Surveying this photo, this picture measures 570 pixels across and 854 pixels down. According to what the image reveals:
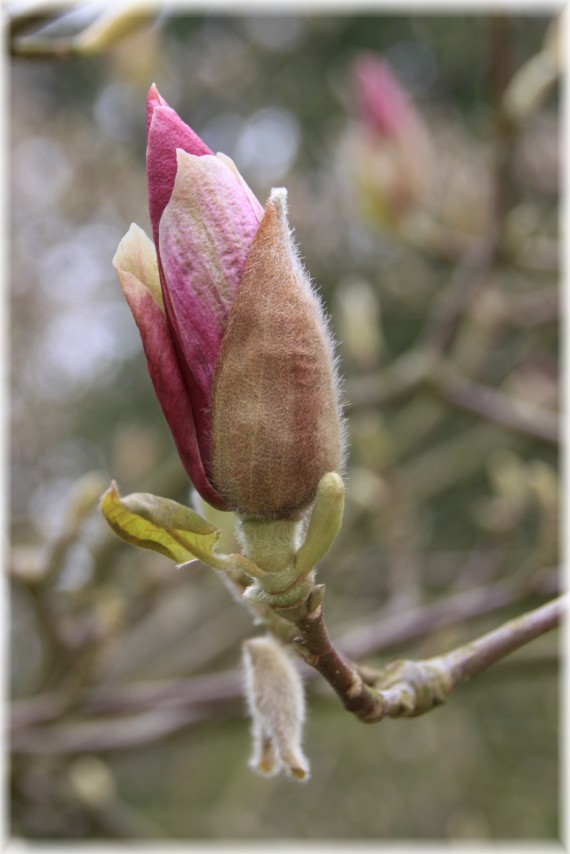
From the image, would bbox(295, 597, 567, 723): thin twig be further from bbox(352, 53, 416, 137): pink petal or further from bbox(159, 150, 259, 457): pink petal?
bbox(352, 53, 416, 137): pink petal

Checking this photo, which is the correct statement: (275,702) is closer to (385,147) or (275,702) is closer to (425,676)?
(425,676)

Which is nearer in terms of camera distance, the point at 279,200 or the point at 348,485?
the point at 279,200

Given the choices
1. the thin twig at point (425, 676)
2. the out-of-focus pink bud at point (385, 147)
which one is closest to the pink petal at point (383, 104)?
the out-of-focus pink bud at point (385, 147)

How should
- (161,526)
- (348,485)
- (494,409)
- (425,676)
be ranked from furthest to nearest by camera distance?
(348,485) < (494,409) < (425,676) < (161,526)

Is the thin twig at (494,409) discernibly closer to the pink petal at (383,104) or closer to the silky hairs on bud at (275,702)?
the pink petal at (383,104)

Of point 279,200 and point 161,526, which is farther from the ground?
point 279,200

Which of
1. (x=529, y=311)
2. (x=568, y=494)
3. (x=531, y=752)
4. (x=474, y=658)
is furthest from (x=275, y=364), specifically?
(x=531, y=752)

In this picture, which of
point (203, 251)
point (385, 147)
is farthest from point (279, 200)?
point (385, 147)

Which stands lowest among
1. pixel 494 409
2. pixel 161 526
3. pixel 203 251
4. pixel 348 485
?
pixel 348 485
